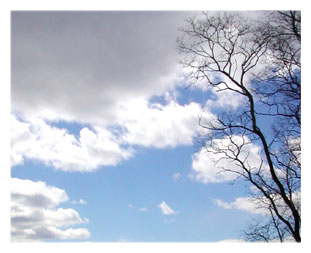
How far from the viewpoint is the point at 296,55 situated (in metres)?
3.86

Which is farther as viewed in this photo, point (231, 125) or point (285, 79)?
point (231, 125)
